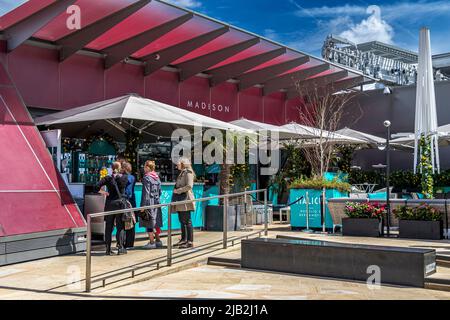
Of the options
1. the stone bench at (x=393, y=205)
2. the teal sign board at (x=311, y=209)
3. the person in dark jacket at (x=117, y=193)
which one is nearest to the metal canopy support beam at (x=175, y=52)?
the teal sign board at (x=311, y=209)

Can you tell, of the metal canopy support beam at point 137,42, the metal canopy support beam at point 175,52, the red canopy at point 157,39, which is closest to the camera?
the red canopy at point 157,39

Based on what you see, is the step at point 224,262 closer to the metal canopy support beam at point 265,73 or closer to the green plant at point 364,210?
the green plant at point 364,210

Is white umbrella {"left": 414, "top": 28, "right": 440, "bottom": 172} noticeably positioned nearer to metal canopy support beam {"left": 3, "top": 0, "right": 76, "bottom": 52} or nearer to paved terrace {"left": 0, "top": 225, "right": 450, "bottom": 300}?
paved terrace {"left": 0, "top": 225, "right": 450, "bottom": 300}

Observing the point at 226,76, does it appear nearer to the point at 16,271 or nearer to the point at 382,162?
the point at 382,162

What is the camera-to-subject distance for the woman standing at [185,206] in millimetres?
8398

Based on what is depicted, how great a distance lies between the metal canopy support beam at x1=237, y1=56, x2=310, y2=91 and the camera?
1762 centimetres

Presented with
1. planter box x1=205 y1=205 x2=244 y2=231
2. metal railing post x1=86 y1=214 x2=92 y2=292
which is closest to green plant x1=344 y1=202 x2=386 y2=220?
planter box x1=205 y1=205 x2=244 y2=231

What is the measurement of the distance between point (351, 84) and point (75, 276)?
16167 millimetres

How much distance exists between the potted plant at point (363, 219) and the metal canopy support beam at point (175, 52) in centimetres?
636

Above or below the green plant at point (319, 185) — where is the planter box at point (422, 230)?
below

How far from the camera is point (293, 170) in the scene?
15.3 metres

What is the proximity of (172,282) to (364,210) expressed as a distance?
518cm

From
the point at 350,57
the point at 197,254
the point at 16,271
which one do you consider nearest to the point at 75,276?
the point at 16,271

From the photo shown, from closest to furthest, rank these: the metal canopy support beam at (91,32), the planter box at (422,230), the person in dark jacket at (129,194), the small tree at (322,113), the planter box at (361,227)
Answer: the person in dark jacket at (129,194) < the planter box at (422,230) < the planter box at (361,227) < the metal canopy support beam at (91,32) < the small tree at (322,113)
